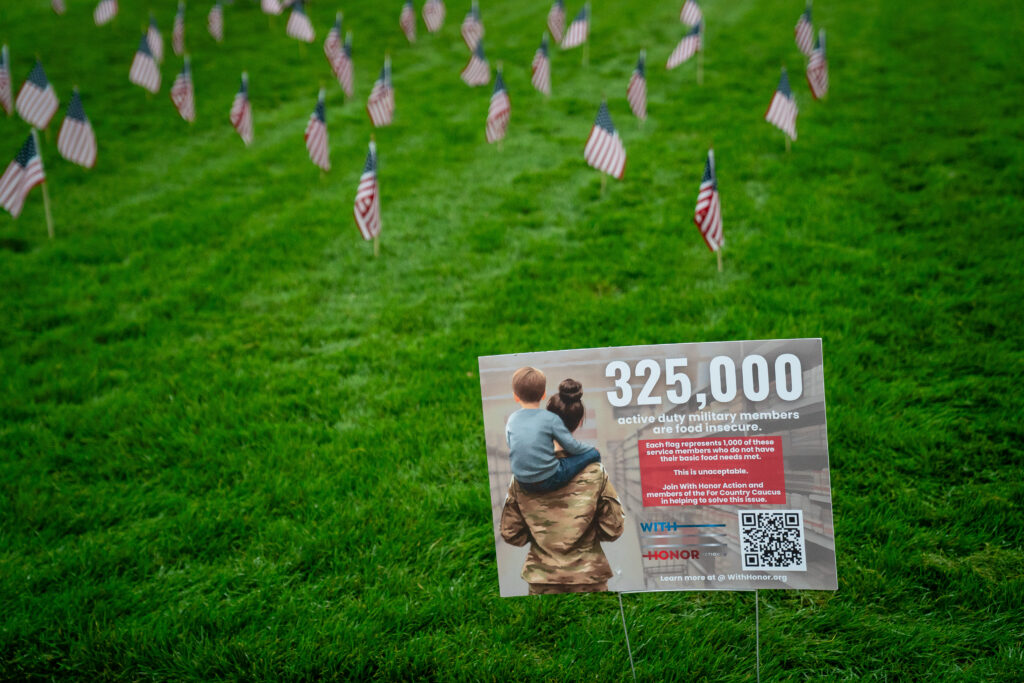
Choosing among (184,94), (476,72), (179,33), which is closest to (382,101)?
(476,72)

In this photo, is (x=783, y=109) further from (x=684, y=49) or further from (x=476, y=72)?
(x=476, y=72)

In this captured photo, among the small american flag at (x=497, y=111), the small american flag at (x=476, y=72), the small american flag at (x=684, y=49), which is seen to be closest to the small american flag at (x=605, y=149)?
the small american flag at (x=497, y=111)

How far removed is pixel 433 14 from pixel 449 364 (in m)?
13.8

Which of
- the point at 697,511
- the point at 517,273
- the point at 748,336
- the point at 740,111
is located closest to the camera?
the point at 697,511

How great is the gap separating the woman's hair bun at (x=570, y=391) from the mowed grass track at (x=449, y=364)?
1.20m

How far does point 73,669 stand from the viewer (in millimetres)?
2885

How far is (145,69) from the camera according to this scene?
1216 cm

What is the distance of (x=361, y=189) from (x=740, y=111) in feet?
22.4

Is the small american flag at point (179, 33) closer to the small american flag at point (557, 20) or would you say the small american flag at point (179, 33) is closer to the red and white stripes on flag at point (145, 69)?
the red and white stripes on flag at point (145, 69)

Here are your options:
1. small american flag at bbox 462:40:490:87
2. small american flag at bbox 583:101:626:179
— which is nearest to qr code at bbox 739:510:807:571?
small american flag at bbox 583:101:626:179

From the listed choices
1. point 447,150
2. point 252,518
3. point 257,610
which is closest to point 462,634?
point 257,610

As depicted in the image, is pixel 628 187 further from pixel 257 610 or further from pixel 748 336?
pixel 257 610

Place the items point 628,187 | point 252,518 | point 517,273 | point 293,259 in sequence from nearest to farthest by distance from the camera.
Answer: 1. point 252,518
2. point 517,273
3. point 293,259
4. point 628,187

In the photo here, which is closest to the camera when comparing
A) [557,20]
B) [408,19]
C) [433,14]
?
[557,20]
